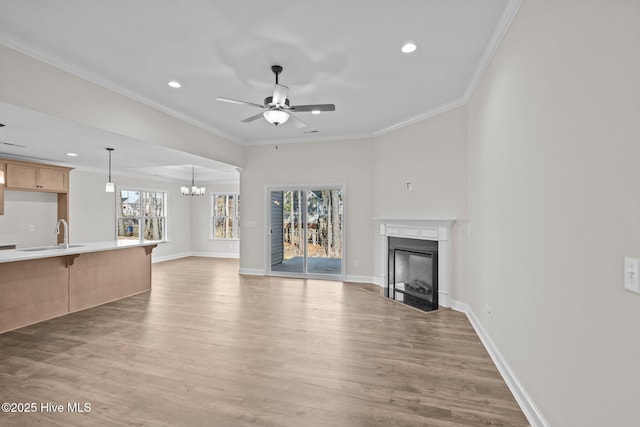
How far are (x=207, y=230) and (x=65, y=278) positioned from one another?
5806 mm

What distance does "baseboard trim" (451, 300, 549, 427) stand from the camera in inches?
76.4

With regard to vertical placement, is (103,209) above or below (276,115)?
below

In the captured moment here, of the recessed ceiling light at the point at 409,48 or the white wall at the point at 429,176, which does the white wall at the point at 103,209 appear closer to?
the white wall at the point at 429,176

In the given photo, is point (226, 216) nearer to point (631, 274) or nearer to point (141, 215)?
point (141, 215)

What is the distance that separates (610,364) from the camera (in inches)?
50.7

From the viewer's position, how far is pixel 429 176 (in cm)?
485

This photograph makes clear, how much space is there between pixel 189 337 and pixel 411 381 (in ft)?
7.86

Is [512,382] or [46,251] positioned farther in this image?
[46,251]

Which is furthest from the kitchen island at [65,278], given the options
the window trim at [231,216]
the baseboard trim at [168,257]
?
the window trim at [231,216]

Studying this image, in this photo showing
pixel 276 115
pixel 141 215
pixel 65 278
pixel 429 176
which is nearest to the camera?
pixel 276 115

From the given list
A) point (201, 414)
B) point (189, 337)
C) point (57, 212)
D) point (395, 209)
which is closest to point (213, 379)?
point (201, 414)

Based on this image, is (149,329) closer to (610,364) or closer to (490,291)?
(490,291)

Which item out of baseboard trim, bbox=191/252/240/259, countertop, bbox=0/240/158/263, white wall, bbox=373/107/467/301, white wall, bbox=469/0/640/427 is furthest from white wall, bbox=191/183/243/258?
white wall, bbox=469/0/640/427

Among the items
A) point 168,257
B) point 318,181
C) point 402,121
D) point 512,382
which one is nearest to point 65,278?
point 318,181
